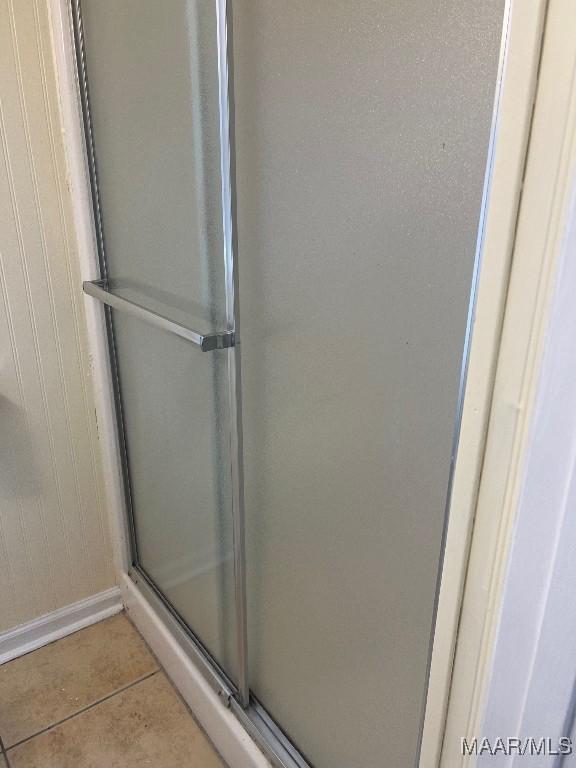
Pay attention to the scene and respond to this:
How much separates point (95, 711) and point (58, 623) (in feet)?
0.98

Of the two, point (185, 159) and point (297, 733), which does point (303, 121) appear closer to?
point (185, 159)

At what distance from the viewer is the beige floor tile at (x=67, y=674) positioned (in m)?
1.36

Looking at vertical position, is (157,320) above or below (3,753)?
above

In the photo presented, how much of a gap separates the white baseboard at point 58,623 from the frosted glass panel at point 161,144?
3.12ft

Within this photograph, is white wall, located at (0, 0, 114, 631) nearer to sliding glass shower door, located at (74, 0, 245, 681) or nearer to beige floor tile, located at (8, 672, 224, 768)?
sliding glass shower door, located at (74, 0, 245, 681)

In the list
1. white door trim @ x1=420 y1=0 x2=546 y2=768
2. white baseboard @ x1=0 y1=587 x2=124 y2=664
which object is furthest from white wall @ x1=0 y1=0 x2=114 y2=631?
white door trim @ x1=420 y1=0 x2=546 y2=768

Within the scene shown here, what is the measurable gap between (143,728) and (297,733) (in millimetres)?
482

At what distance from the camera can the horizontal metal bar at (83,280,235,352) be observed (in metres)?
0.91

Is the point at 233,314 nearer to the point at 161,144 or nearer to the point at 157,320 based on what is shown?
the point at 157,320

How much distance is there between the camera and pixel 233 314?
913 millimetres

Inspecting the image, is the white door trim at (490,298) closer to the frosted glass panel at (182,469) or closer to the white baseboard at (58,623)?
the frosted glass panel at (182,469)

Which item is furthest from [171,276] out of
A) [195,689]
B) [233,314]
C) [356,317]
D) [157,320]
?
[195,689]

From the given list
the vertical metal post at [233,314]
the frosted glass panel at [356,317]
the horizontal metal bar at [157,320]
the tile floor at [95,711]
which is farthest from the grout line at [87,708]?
the horizontal metal bar at [157,320]

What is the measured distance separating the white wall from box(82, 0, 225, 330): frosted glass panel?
13 cm
